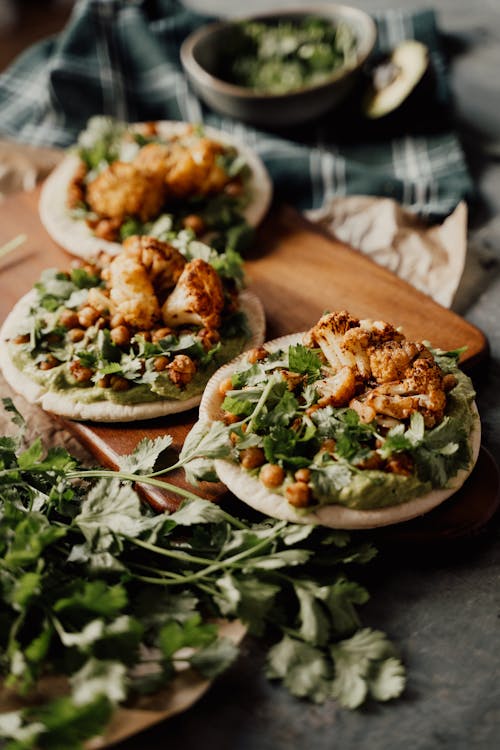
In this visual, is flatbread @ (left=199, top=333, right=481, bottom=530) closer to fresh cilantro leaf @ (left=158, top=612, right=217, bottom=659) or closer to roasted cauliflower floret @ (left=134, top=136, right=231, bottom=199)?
fresh cilantro leaf @ (left=158, top=612, right=217, bottom=659)

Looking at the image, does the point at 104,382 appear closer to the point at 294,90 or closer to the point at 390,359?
the point at 390,359

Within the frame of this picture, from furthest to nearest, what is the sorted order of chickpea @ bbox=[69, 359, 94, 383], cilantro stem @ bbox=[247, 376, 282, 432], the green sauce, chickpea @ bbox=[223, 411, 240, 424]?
the green sauce → chickpea @ bbox=[69, 359, 94, 383] → chickpea @ bbox=[223, 411, 240, 424] → cilantro stem @ bbox=[247, 376, 282, 432]

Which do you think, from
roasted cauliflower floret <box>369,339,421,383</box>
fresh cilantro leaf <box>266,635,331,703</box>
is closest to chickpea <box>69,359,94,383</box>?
roasted cauliflower floret <box>369,339,421,383</box>

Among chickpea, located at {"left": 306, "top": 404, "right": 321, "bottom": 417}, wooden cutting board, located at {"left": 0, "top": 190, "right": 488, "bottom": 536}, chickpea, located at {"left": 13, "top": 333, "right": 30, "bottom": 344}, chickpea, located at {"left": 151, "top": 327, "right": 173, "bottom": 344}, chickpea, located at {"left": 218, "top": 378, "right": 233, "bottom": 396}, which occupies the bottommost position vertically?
wooden cutting board, located at {"left": 0, "top": 190, "right": 488, "bottom": 536}

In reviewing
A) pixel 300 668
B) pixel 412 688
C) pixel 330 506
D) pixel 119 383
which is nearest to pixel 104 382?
pixel 119 383

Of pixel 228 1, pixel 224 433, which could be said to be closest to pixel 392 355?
pixel 224 433

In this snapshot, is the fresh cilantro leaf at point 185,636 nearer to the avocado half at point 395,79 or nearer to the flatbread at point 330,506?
the flatbread at point 330,506

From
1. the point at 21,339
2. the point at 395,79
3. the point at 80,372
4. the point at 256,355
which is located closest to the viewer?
the point at 256,355
